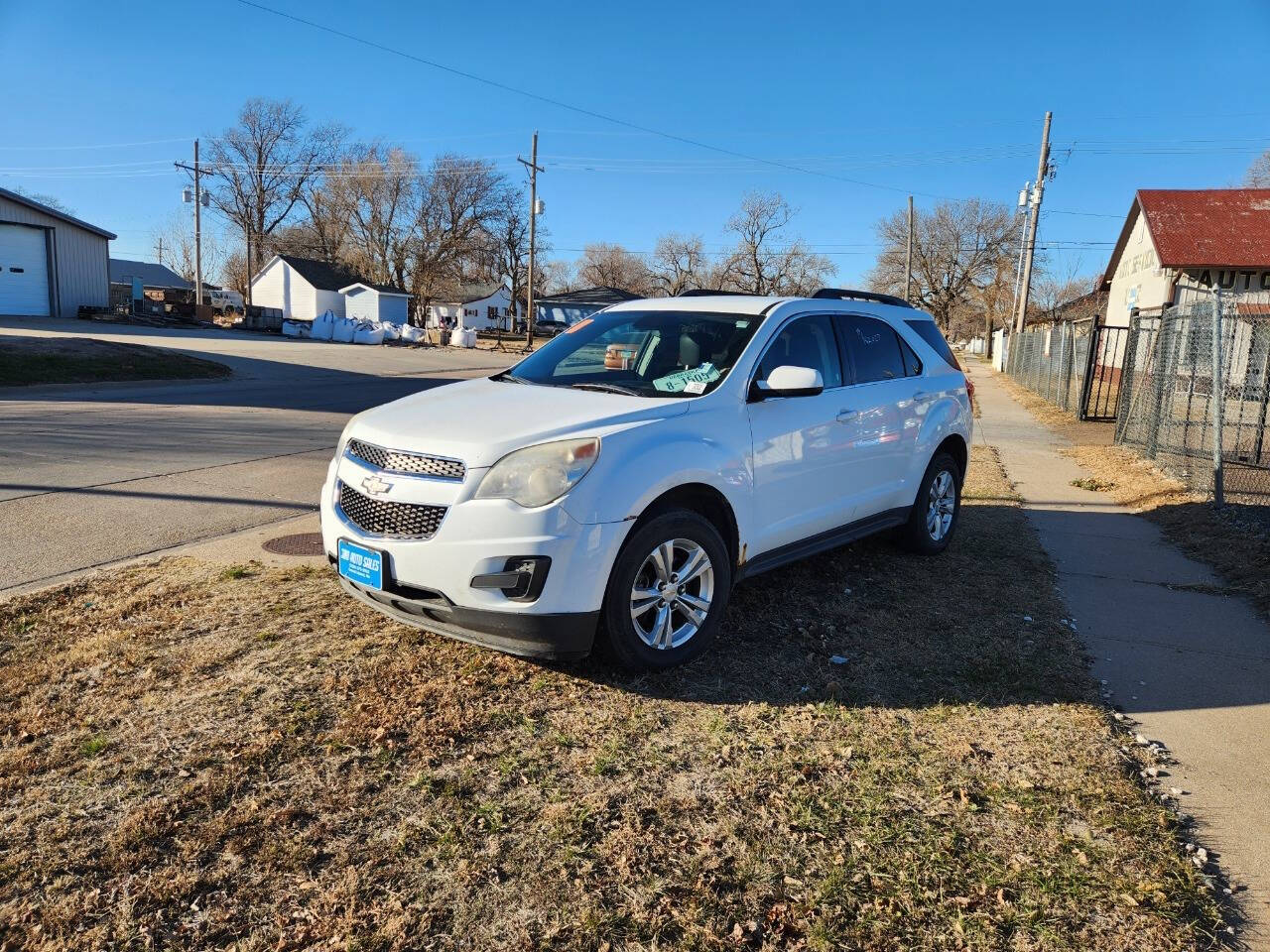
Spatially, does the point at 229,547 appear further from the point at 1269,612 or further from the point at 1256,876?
the point at 1269,612

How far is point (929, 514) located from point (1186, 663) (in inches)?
79.5

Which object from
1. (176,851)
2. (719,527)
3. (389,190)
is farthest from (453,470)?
(389,190)

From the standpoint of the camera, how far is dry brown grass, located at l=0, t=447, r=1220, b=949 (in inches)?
97.0

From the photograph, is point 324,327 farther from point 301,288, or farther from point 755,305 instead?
point 755,305

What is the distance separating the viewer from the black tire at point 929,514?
6.20 metres

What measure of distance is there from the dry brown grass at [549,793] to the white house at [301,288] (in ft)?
209

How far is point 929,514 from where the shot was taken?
633 centimetres

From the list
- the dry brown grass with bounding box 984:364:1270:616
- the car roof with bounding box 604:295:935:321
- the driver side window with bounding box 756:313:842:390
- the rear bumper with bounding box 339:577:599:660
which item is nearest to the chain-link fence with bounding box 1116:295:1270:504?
the dry brown grass with bounding box 984:364:1270:616

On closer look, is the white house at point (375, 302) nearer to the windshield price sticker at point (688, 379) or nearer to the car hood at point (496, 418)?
the car hood at point (496, 418)

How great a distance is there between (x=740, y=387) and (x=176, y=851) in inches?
124

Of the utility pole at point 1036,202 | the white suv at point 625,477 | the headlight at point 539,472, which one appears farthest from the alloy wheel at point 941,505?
the utility pole at point 1036,202

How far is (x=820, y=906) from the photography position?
8.35 feet

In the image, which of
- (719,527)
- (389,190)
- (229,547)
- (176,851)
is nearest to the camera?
(176,851)

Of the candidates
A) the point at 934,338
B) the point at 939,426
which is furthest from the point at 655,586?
the point at 934,338
